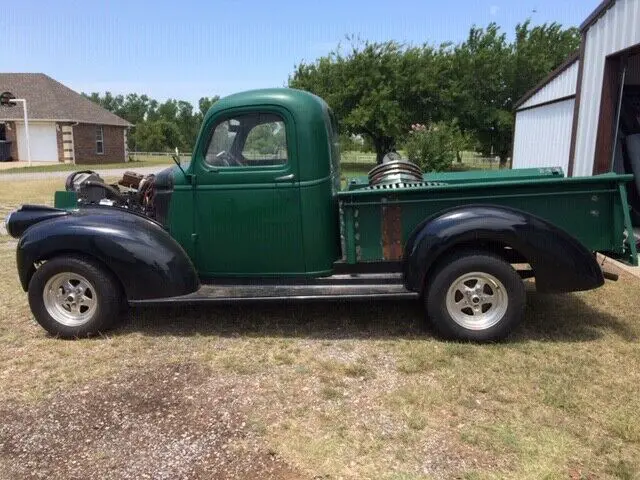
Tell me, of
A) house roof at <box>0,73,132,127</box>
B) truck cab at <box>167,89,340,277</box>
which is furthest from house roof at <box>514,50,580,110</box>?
house roof at <box>0,73,132,127</box>

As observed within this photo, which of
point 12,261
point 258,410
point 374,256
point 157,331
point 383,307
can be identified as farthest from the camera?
point 12,261

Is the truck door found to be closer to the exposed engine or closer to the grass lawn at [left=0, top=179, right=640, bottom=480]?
the exposed engine

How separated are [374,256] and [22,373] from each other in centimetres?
276

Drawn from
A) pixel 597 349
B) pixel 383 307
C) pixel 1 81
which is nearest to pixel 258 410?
pixel 383 307

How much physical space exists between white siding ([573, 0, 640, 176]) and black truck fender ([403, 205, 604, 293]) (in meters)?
4.26

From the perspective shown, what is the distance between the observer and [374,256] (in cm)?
441

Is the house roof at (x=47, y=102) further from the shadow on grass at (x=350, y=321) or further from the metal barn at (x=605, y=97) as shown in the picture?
the shadow on grass at (x=350, y=321)

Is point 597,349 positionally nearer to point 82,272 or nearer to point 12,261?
point 82,272

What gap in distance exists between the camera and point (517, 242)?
13.5ft

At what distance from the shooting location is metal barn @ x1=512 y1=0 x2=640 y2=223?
742 cm

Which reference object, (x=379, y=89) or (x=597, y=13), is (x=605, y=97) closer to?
(x=597, y=13)

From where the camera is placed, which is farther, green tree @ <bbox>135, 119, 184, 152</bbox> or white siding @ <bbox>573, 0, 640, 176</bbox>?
green tree @ <bbox>135, 119, 184, 152</bbox>

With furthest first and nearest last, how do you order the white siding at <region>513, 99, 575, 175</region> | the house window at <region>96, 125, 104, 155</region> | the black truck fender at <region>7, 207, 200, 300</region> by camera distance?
the house window at <region>96, 125, 104, 155</region> < the white siding at <region>513, 99, 575, 175</region> < the black truck fender at <region>7, 207, 200, 300</region>

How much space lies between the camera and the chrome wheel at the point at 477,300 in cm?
424
